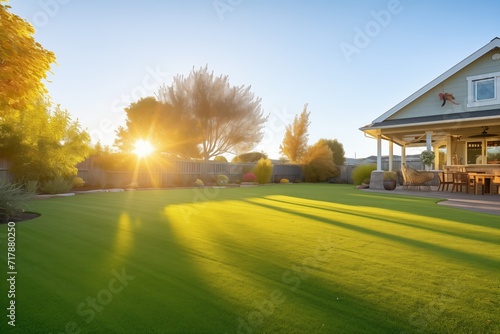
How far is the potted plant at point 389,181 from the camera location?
47.3ft

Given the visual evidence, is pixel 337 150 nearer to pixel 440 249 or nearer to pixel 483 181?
pixel 483 181

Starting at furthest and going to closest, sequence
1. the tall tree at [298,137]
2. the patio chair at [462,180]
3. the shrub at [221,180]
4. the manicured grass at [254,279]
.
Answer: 1. the tall tree at [298,137]
2. the shrub at [221,180]
3. the patio chair at [462,180]
4. the manicured grass at [254,279]

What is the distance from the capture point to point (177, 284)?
252 centimetres

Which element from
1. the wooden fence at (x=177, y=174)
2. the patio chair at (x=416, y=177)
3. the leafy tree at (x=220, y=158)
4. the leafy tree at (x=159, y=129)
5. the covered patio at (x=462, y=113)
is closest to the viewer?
the patio chair at (x=416, y=177)

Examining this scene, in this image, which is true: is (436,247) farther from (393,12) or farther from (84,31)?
(84,31)

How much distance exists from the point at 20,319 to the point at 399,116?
17.4m

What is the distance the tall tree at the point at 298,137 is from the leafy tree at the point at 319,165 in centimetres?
325

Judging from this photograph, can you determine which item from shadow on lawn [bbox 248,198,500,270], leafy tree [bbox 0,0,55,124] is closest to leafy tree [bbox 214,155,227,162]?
shadow on lawn [bbox 248,198,500,270]

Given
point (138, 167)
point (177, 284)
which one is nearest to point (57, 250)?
point (177, 284)

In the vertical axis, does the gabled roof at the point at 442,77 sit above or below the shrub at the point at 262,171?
above

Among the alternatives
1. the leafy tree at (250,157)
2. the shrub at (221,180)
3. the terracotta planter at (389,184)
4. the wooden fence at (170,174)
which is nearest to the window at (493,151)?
the terracotta planter at (389,184)

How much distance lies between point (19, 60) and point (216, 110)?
2340cm

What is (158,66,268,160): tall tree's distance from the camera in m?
26.9

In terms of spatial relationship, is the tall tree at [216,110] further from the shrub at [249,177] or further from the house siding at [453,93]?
the house siding at [453,93]
